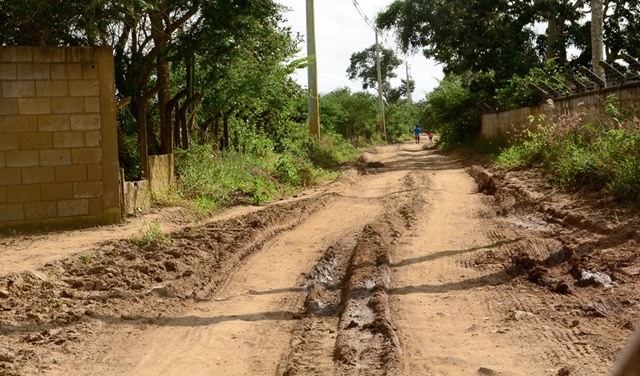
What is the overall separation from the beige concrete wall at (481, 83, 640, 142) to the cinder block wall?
10094 millimetres

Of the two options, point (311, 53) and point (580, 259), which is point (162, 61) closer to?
point (580, 259)

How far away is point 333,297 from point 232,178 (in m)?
10.5

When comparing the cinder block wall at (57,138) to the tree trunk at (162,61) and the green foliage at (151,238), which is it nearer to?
the green foliage at (151,238)

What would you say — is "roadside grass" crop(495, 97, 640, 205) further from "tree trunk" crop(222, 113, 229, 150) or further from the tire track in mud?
"tree trunk" crop(222, 113, 229, 150)

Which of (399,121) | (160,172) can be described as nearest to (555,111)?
(160,172)

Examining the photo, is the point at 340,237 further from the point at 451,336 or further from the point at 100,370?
the point at 100,370

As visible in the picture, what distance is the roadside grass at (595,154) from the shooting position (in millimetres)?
11312

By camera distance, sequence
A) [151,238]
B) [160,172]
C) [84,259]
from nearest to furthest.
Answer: [84,259] → [151,238] → [160,172]

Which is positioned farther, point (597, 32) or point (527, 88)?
point (527, 88)

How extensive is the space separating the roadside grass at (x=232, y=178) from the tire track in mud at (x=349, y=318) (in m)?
5.16

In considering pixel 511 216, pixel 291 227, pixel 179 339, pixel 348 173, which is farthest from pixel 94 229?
pixel 348 173

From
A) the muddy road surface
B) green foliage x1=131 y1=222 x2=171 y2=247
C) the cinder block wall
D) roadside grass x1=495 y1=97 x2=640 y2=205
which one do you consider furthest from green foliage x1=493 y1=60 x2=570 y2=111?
green foliage x1=131 y1=222 x2=171 y2=247

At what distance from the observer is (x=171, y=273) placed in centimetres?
880

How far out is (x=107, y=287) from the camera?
789 cm
